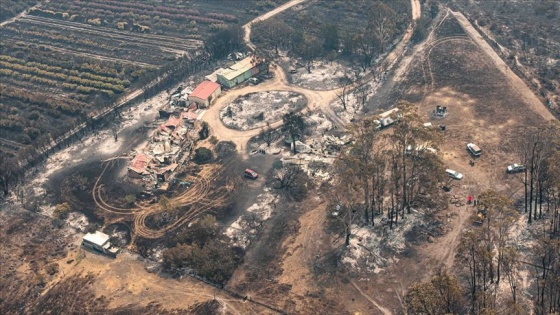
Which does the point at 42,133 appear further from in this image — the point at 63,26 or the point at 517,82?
the point at 517,82

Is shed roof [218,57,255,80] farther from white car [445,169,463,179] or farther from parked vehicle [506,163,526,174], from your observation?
parked vehicle [506,163,526,174]

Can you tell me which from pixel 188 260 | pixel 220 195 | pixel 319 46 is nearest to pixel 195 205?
pixel 220 195

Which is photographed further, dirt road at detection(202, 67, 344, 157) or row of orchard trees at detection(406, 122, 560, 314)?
dirt road at detection(202, 67, 344, 157)

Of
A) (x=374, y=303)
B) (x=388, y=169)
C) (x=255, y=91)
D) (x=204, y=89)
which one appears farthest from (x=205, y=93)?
(x=374, y=303)

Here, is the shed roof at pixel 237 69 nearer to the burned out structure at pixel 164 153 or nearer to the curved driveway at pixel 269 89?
the curved driveway at pixel 269 89

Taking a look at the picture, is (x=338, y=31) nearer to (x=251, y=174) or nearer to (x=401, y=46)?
(x=401, y=46)

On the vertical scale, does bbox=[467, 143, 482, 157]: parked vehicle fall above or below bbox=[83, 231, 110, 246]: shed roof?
above

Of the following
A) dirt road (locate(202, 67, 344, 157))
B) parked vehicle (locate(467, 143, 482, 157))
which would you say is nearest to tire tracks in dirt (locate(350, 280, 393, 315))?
parked vehicle (locate(467, 143, 482, 157))
